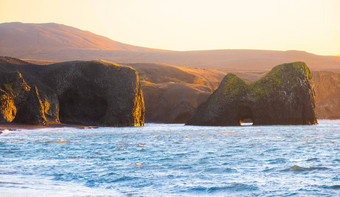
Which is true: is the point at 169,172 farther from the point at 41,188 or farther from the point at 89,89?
the point at 89,89

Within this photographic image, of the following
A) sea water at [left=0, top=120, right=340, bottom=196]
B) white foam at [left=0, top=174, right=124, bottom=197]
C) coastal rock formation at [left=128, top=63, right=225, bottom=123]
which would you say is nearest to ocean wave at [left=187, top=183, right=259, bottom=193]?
sea water at [left=0, top=120, right=340, bottom=196]

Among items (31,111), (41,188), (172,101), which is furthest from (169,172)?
(172,101)

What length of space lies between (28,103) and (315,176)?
156 ft

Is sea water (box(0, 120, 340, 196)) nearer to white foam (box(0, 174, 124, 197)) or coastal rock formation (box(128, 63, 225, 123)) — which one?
white foam (box(0, 174, 124, 197))

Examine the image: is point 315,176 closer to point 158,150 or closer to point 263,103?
point 158,150

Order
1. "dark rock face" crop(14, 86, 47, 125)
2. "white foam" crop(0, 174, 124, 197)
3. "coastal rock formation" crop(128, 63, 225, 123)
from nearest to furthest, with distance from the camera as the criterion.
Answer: "white foam" crop(0, 174, 124, 197), "dark rock face" crop(14, 86, 47, 125), "coastal rock formation" crop(128, 63, 225, 123)

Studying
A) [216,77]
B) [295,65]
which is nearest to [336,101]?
[216,77]

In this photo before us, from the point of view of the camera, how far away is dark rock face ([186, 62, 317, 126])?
72625mm

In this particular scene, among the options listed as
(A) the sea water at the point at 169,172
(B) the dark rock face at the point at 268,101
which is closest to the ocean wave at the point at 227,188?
(A) the sea water at the point at 169,172

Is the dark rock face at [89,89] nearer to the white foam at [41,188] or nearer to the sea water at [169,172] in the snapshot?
the sea water at [169,172]

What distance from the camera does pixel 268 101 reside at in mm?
72438

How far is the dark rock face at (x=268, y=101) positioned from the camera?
72.6 meters

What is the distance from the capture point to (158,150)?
1083 inches

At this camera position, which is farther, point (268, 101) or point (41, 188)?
point (268, 101)
